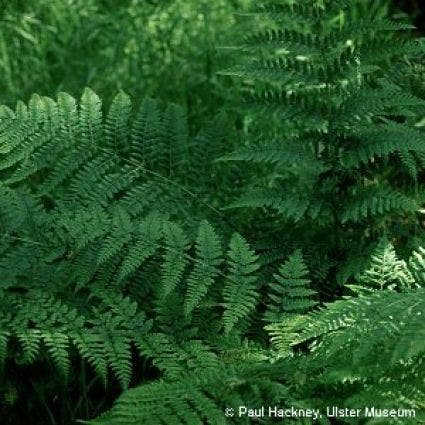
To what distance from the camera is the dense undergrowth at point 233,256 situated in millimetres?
2137

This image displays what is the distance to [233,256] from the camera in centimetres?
248

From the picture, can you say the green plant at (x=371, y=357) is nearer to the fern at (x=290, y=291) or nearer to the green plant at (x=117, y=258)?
the fern at (x=290, y=291)

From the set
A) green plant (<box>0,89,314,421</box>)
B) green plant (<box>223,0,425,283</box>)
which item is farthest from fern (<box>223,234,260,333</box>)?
green plant (<box>223,0,425,283</box>)

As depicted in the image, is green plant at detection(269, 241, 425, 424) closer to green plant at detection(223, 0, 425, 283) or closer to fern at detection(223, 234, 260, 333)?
fern at detection(223, 234, 260, 333)

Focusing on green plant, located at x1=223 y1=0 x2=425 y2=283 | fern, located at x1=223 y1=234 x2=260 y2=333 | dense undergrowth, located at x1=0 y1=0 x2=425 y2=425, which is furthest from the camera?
green plant, located at x1=223 y1=0 x2=425 y2=283

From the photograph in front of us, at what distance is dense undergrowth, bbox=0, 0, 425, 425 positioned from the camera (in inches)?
84.1

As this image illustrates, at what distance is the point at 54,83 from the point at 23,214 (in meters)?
1.72

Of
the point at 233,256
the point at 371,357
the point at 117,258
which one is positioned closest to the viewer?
the point at 371,357

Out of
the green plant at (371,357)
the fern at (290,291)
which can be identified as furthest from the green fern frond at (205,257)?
the green plant at (371,357)

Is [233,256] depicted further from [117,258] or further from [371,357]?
[371,357]

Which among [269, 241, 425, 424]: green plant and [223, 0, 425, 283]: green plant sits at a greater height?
[223, 0, 425, 283]: green plant

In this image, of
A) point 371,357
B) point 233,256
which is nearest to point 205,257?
point 233,256

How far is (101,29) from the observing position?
14.9 ft

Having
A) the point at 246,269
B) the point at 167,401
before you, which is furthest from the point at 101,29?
the point at 167,401
